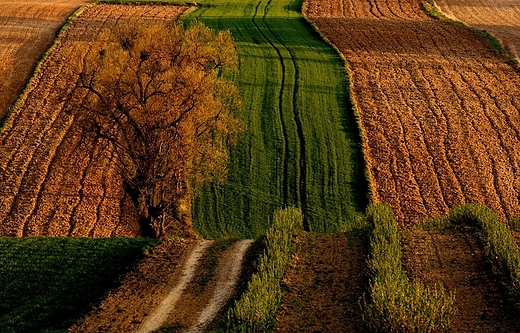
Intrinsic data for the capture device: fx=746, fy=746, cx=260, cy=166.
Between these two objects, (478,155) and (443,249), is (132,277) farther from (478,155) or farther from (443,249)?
(478,155)

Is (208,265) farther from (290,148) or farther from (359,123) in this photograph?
(359,123)

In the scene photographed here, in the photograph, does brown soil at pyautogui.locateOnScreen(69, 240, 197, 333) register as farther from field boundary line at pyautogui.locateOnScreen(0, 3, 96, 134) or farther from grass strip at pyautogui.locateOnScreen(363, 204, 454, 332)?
field boundary line at pyautogui.locateOnScreen(0, 3, 96, 134)

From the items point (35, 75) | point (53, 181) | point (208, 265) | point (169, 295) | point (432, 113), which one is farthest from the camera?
point (35, 75)

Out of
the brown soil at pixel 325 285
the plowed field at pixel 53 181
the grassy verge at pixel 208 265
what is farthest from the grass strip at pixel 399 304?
the plowed field at pixel 53 181

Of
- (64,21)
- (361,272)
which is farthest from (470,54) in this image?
(361,272)

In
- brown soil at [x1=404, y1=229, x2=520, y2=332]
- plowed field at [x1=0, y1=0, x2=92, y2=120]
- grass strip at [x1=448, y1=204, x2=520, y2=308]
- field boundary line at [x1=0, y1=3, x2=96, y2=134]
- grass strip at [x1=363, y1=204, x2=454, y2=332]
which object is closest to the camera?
grass strip at [x1=363, y1=204, x2=454, y2=332]

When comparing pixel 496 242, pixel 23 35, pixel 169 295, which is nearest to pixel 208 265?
pixel 169 295

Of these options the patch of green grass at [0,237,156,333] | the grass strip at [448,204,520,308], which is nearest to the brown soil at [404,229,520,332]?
the grass strip at [448,204,520,308]
